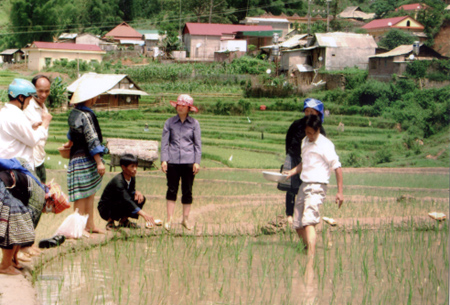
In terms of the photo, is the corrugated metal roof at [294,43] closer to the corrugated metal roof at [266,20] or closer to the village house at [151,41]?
the corrugated metal roof at [266,20]

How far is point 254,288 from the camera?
157 inches

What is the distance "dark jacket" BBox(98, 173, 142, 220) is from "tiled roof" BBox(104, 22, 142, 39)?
14.8m

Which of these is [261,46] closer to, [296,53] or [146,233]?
[296,53]

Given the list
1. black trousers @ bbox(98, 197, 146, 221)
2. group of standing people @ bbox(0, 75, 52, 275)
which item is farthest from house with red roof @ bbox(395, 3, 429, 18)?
group of standing people @ bbox(0, 75, 52, 275)

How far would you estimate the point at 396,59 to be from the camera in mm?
22266

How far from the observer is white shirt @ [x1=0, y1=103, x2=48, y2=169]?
4.05m

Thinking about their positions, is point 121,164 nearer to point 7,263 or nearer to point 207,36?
point 7,263

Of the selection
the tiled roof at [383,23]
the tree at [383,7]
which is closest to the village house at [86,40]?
the tiled roof at [383,23]

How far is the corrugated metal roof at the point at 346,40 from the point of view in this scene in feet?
86.1

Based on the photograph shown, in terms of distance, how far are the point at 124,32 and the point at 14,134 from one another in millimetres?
17743

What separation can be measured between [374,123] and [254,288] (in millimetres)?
17928

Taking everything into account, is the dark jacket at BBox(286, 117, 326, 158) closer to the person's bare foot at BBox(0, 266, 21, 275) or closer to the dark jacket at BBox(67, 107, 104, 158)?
the dark jacket at BBox(67, 107, 104, 158)

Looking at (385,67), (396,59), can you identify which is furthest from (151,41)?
(396,59)

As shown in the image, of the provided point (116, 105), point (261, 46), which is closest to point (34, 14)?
point (116, 105)
